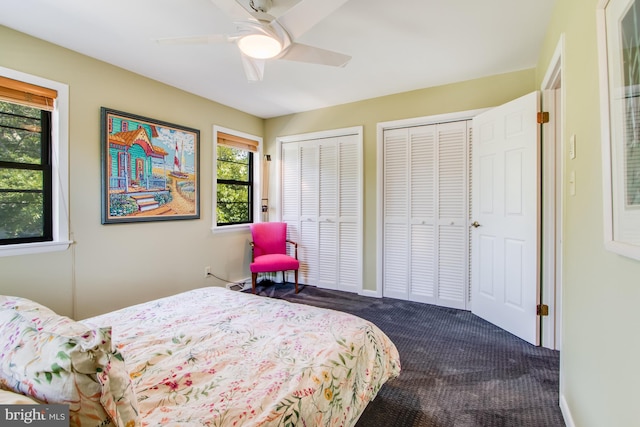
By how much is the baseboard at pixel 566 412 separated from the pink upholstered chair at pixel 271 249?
2823 mm

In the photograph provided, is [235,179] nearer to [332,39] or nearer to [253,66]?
[253,66]

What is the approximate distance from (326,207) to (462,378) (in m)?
2.63

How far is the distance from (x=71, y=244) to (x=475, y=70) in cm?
408

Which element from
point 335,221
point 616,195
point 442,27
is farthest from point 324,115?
point 616,195

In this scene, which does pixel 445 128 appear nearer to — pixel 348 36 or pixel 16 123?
pixel 348 36

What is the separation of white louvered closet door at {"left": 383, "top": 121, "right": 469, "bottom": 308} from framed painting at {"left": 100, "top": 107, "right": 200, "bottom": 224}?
2385 millimetres

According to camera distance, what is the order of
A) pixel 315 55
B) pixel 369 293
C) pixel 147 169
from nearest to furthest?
pixel 315 55 → pixel 147 169 → pixel 369 293

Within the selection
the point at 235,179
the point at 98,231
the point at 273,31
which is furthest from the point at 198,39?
the point at 235,179

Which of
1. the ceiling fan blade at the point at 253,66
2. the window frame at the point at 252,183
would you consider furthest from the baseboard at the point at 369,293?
the ceiling fan blade at the point at 253,66

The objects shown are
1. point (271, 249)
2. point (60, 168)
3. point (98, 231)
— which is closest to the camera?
point (60, 168)

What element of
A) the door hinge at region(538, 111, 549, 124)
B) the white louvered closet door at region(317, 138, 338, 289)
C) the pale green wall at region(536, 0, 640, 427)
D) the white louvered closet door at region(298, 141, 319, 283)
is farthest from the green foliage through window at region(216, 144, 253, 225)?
the pale green wall at region(536, 0, 640, 427)

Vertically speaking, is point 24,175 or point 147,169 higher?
point 147,169

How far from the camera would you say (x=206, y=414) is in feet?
3.01

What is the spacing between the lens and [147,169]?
10.1ft
